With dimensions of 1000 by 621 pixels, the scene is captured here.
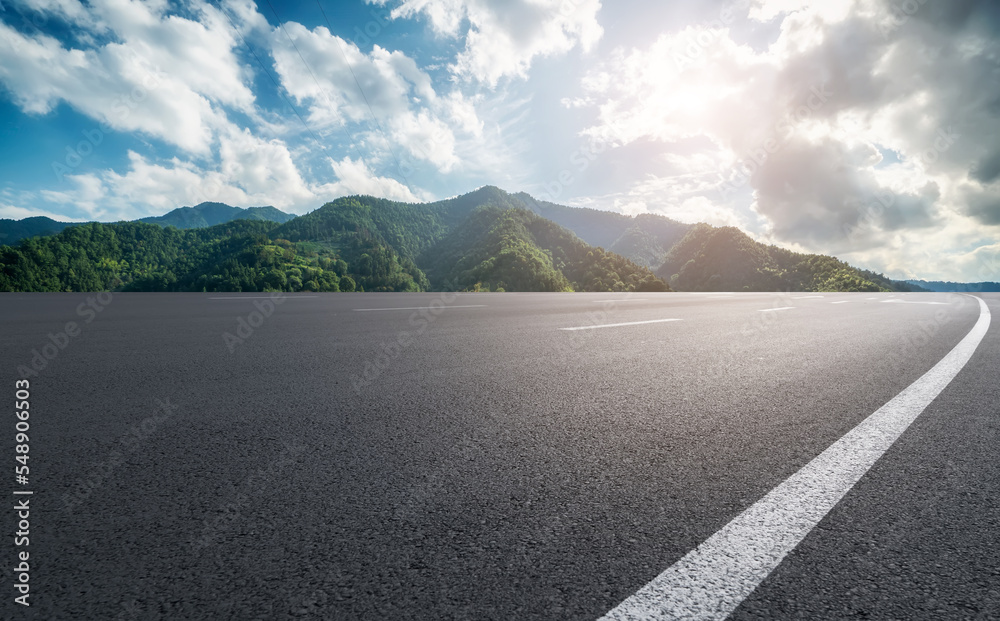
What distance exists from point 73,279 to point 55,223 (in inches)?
7748

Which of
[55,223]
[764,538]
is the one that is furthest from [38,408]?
[55,223]

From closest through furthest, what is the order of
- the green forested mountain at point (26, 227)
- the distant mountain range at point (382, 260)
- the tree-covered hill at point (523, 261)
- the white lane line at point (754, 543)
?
1. the white lane line at point (754, 543)
2. the distant mountain range at point (382, 260)
3. the tree-covered hill at point (523, 261)
4. the green forested mountain at point (26, 227)

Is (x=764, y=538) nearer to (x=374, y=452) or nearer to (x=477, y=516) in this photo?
(x=477, y=516)
